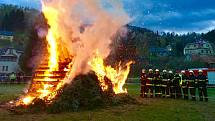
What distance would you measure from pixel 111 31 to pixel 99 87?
3686 mm

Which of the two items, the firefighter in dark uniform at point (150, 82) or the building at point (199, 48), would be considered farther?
the building at point (199, 48)

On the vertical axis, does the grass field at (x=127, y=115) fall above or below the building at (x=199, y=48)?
below

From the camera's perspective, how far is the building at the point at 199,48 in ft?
370

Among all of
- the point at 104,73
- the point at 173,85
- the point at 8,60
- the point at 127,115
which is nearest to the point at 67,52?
the point at 104,73

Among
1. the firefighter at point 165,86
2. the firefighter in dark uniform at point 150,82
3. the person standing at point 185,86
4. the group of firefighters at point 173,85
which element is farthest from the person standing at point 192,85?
the firefighter in dark uniform at point 150,82

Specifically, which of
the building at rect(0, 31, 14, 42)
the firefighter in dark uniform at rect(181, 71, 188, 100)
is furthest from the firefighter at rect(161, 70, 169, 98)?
the building at rect(0, 31, 14, 42)

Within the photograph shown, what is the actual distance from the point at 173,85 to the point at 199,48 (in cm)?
9625

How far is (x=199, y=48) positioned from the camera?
11588 centimetres

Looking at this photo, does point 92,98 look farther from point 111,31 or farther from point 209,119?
point 209,119

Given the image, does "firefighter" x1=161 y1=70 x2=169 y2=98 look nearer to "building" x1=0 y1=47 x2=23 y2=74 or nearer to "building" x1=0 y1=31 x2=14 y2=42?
"building" x1=0 y1=47 x2=23 y2=74

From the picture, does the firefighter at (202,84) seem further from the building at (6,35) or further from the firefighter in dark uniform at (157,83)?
the building at (6,35)

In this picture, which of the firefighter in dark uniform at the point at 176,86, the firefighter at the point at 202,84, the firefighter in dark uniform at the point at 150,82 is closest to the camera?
the firefighter at the point at 202,84

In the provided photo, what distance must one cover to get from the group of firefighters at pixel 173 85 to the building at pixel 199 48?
9136 centimetres

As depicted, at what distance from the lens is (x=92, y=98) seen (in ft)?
56.7
